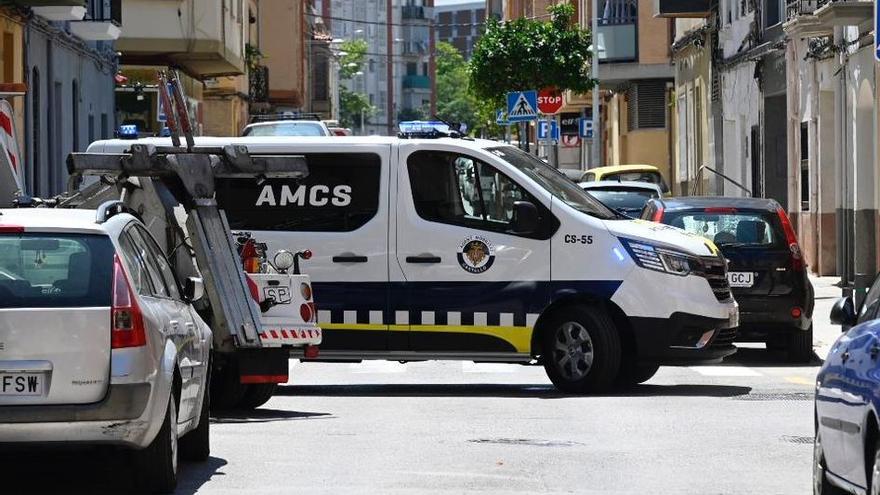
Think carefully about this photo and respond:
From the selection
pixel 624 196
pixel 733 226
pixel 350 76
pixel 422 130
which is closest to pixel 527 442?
pixel 422 130

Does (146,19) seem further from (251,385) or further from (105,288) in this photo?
(105,288)

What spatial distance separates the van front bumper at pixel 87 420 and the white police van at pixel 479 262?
6.96 meters

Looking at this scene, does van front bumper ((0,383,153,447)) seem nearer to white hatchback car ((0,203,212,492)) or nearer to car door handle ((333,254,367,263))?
white hatchback car ((0,203,212,492))

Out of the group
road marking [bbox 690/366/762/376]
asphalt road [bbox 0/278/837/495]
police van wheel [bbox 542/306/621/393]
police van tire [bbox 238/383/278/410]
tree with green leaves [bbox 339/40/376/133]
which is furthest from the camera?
tree with green leaves [bbox 339/40/376/133]

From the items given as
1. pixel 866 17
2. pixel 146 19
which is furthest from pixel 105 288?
pixel 146 19

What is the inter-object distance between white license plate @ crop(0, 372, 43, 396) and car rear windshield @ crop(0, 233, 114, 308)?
331 millimetres

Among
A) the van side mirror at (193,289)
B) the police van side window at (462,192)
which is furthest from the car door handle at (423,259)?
the van side mirror at (193,289)

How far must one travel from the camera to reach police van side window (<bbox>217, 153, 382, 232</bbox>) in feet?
57.1

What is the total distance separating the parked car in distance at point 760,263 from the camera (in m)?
19.8

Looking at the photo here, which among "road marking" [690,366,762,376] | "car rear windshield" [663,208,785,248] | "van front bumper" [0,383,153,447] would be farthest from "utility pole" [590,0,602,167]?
"van front bumper" [0,383,153,447]

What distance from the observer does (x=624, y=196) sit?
106 feet

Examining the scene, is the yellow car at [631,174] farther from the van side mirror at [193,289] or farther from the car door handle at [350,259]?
the van side mirror at [193,289]

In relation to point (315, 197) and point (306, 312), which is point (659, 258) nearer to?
point (315, 197)

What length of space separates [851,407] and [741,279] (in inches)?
447
